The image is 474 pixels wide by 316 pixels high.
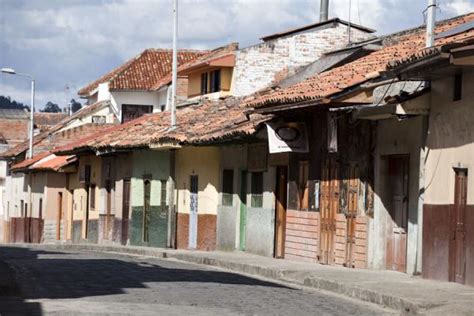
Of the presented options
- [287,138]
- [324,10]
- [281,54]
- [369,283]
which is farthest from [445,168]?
[324,10]

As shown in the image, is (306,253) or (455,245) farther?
(306,253)

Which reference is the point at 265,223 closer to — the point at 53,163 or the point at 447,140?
the point at 447,140

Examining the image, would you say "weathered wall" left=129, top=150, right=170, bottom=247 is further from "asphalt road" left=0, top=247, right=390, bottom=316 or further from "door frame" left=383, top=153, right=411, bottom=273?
"door frame" left=383, top=153, right=411, bottom=273

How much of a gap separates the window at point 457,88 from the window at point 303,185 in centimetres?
760

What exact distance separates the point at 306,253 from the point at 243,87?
1497cm

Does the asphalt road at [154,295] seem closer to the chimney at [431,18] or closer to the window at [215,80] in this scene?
the chimney at [431,18]

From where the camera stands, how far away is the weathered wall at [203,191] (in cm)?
3170

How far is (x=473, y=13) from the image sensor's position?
24.2 m

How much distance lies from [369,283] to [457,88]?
136 inches

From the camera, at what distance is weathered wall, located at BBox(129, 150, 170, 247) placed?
116 ft

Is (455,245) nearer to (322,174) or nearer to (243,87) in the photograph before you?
(322,174)

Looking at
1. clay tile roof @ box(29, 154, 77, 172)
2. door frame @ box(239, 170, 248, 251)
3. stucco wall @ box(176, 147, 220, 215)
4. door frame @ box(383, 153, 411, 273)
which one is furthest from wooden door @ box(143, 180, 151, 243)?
door frame @ box(383, 153, 411, 273)

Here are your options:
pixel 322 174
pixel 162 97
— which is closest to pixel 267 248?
pixel 322 174

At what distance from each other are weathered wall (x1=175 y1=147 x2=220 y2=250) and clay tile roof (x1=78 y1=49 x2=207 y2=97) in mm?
26288
